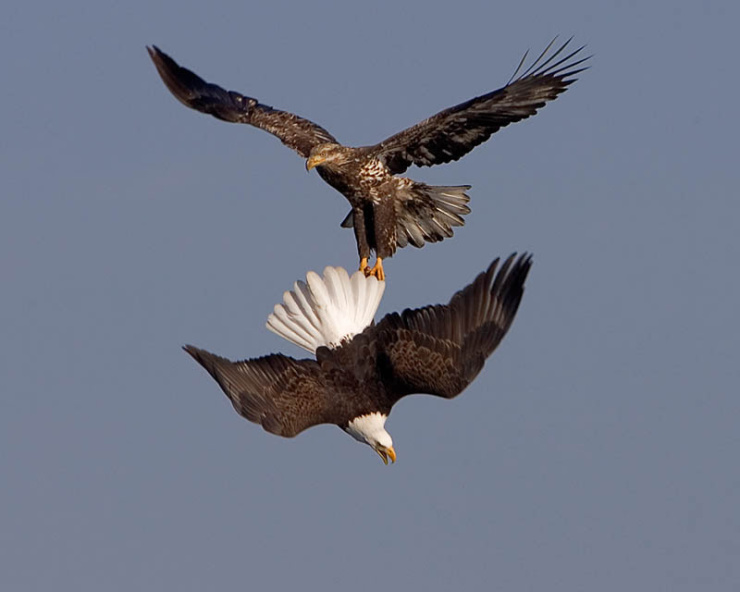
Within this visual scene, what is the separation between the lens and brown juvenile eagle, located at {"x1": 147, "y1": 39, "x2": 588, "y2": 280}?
44.5 feet

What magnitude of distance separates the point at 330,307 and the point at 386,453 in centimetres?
117

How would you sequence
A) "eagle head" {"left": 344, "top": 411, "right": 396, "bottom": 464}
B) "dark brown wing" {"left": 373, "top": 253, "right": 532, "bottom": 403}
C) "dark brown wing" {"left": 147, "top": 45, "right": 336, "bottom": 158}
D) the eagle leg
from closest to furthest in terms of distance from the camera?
"dark brown wing" {"left": 373, "top": 253, "right": 532, "bottom": 403} → "eagle head" {"left": 344, "top": 411, "right": 396, "bottom": 464} → the eagle leg → "dark brown wing" {"left": 147, "top": 45, "right": 336, "bottom": 158}

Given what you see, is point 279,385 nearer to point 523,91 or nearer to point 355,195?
point 355,195

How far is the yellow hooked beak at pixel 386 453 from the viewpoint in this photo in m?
14.0

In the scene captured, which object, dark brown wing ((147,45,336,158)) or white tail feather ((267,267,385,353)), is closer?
white tail feather ((267,267,385,353))

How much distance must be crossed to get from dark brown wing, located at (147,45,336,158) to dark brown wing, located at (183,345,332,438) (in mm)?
1952

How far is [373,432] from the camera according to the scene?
1391cm

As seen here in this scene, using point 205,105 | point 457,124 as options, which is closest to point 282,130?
Result: point 205,105

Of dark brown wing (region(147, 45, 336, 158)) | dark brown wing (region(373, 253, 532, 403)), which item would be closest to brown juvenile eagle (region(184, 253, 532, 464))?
dark brown wing (region(373, 253, 532, 403))

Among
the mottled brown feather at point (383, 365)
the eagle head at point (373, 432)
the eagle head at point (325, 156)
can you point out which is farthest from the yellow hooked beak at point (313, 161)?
the eagle head at point (373, 432)

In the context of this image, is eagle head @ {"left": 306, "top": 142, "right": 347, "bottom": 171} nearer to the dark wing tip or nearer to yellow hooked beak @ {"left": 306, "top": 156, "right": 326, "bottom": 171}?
yellow hooked beak @ {"left": 306, "top": 156, "right": 326, "bottom": 171}

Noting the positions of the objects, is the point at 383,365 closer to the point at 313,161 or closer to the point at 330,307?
the point at 330,307

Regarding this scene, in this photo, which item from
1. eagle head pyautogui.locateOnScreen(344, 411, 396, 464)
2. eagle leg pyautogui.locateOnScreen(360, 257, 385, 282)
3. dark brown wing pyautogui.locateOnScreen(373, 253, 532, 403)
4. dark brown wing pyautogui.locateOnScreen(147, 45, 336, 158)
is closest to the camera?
dark brown wing pyautogui.locateOnScreen(373, 253, 532, 403)

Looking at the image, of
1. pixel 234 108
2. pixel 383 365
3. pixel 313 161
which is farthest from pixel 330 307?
pixel 234 108
